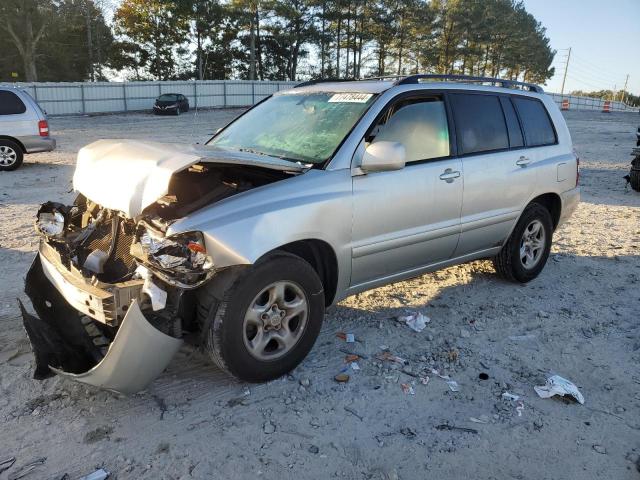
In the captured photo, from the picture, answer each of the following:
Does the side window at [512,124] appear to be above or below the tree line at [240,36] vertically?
below

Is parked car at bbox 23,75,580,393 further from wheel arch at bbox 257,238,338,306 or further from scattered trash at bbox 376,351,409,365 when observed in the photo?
scattered trash at bbox 376,351,409,365

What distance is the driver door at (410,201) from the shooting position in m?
3.70

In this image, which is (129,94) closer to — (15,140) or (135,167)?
(15,140)

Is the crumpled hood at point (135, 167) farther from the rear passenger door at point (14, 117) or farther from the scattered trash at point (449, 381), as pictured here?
the rear passenger door at point (14, 117)

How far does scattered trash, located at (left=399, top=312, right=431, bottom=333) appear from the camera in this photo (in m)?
4.28

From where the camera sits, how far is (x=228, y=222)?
9.69 feet

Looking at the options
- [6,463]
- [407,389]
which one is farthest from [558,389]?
[6,463]

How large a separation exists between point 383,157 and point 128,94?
3377 centimetres

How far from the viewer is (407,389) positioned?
3.40m

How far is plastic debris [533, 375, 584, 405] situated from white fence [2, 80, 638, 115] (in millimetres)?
31347

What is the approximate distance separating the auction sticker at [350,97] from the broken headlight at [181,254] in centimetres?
176

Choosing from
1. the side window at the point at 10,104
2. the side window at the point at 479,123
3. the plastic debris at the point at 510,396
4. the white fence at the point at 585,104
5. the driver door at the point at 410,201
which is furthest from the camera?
the white fence at the point at 585,104

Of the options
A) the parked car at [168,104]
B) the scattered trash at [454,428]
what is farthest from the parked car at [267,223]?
the parked car at [168,104]

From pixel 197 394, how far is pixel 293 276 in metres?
0.95
